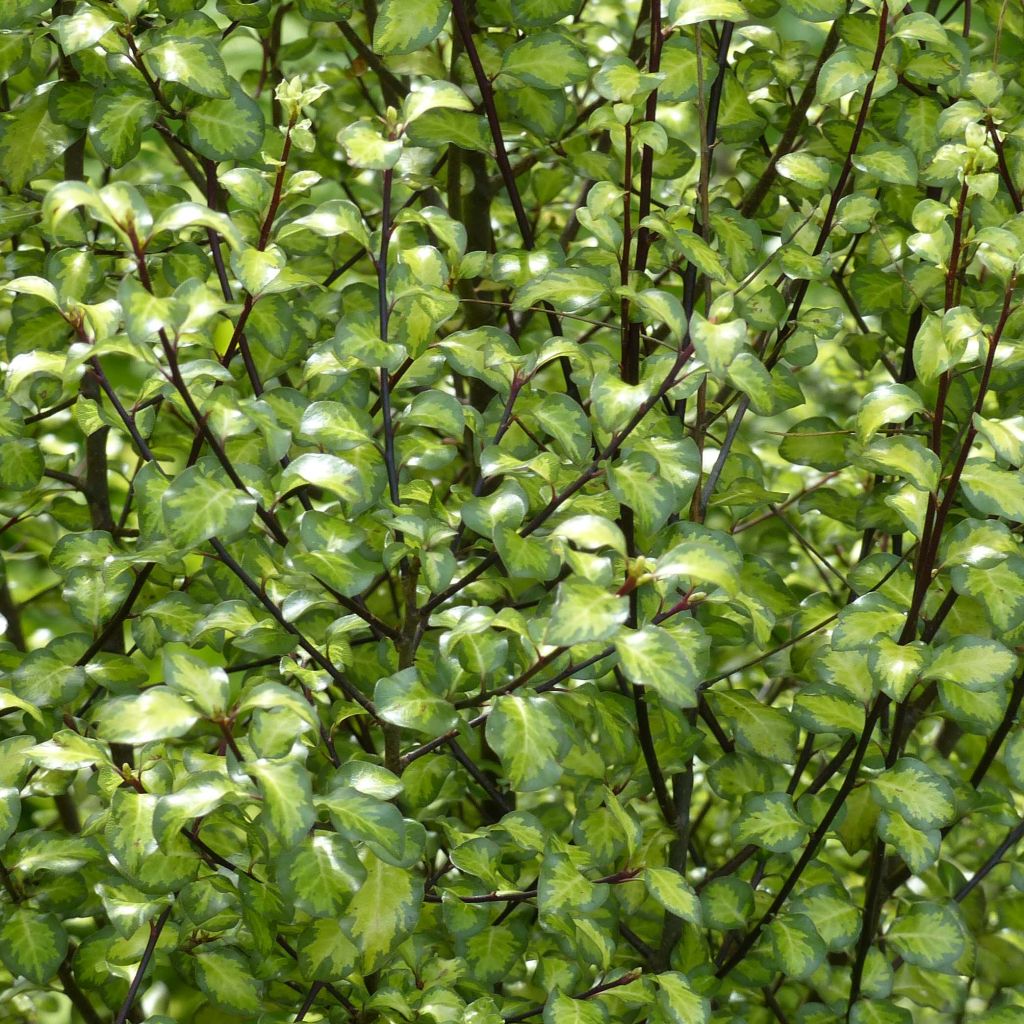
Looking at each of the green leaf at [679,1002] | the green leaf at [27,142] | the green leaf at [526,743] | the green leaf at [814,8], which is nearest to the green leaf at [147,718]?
the green leaf at [526,743]

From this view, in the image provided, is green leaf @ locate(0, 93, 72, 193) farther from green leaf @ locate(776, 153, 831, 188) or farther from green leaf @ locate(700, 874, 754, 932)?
green leaf @ locate(700, 874, 754, 932)

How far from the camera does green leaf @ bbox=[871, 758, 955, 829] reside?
120 cm

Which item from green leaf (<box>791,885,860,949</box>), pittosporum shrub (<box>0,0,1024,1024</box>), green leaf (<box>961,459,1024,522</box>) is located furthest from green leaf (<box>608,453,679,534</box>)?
green leaf (<box>791,885,860,949</box>)

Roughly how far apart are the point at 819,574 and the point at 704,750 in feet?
1.84

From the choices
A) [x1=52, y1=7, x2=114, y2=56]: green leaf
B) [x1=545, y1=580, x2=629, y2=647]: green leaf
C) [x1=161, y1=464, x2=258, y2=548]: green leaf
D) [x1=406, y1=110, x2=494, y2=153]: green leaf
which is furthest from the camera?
[x1=406, y1=110, x2=494, y2=153]: green leaf

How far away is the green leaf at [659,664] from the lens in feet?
3.10

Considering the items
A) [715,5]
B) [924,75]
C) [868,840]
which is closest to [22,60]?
[715,5]

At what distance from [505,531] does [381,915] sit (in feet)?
1.12

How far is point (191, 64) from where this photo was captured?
1.19 metres

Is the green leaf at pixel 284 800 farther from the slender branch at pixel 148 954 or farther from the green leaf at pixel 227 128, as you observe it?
the green leaf at pixel 227 128

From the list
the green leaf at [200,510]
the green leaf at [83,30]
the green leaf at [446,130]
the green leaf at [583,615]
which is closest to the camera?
the green leaf at [583,615]

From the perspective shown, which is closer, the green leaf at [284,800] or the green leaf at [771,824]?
the green leaf at [284,800]

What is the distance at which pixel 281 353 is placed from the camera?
52.4 inches

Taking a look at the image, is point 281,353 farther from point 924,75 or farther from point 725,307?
point 924,75
